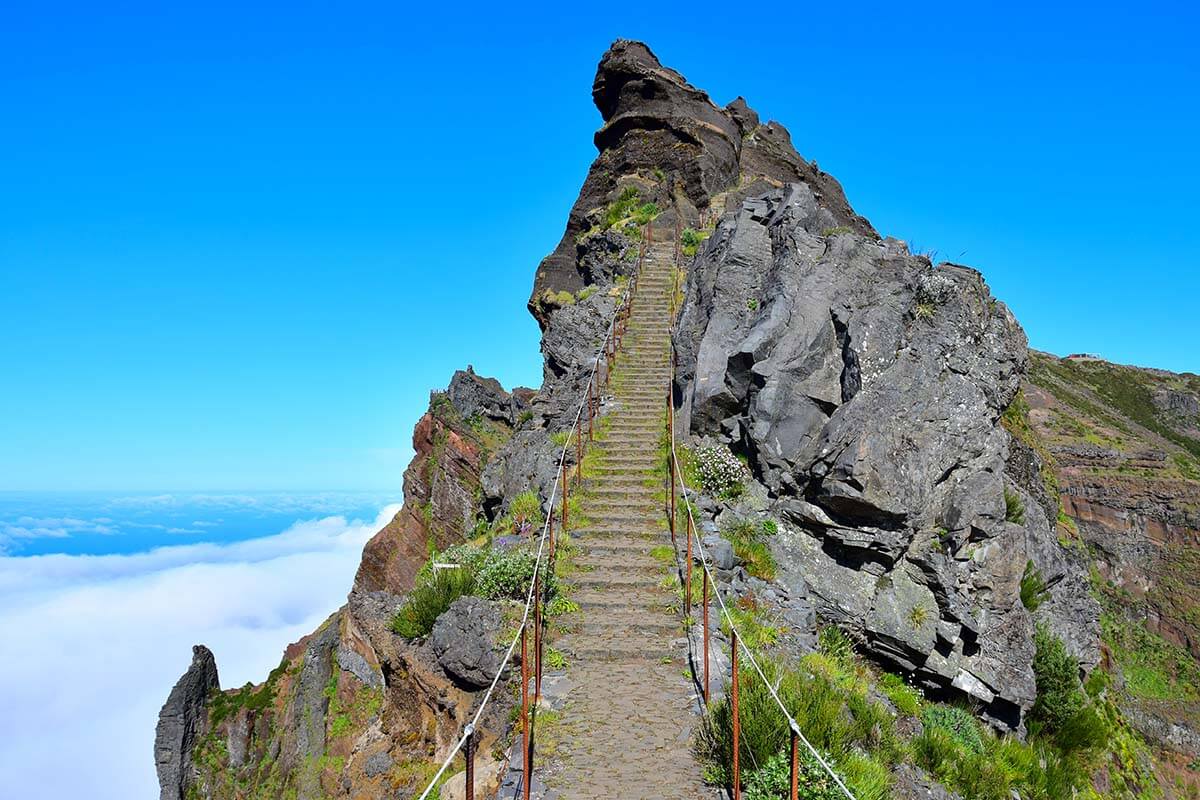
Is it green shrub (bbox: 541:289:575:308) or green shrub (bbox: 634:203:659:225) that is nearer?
green shrub (bbox: 541:289:575:308)

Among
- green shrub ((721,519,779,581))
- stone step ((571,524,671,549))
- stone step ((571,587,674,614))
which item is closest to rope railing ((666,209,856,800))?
stone step ((571,524,671,549))

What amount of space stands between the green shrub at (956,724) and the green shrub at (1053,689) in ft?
9.39

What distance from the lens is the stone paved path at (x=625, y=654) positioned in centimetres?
786

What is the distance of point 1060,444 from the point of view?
6334 centimetres

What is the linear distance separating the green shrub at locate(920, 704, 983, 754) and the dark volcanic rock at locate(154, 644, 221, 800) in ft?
76.2

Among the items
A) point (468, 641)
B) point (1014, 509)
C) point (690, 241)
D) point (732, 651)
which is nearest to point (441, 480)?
point (690, 241)

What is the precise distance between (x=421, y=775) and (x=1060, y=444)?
226ft

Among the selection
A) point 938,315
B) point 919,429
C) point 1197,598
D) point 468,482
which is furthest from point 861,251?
point 1197,598

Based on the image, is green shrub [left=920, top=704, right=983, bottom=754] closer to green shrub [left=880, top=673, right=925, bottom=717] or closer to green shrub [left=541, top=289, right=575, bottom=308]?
green shrub [left=880, top=673, right=925, bottom=717]

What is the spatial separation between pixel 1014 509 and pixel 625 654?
9.06 m

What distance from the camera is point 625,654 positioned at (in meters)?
10.6

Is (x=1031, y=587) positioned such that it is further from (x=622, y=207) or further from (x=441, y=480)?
(x=622, y=207)

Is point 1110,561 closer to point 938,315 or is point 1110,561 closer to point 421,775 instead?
point 938,315

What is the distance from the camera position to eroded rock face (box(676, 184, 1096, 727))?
12898 mm
